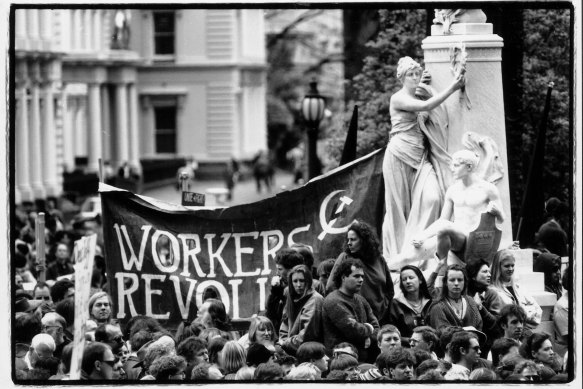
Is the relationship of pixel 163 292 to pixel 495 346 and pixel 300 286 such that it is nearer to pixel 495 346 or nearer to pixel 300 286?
pixel 300 286

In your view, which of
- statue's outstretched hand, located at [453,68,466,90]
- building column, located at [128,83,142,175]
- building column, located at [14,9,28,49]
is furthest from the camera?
building column, located at [128,83,142,175]

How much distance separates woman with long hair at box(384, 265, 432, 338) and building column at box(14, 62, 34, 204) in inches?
1100

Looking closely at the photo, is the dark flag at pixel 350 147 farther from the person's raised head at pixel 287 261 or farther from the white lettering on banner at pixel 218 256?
the person's raised head at pixel 287 261

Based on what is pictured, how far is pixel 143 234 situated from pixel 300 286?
187cm

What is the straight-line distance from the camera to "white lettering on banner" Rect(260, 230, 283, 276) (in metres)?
16.9

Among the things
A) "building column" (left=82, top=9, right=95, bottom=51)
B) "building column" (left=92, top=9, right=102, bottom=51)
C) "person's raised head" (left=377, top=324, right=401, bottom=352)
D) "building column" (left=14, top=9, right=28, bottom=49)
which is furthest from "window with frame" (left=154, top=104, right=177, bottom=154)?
"person's raised head" (left=377, top=324, right=401, bottom=352)

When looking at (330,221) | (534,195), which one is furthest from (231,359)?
(534,195)

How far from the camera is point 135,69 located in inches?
2815

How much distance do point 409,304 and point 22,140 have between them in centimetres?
2977

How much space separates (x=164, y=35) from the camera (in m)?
79.6

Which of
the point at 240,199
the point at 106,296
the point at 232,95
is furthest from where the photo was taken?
the point at 232,95

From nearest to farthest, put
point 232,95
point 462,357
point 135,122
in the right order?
point 462,357
point 135,122
point 232,95

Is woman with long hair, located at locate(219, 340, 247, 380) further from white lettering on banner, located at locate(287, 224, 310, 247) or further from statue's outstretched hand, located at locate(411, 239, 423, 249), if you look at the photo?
statue's outstretched hand, located at locate(411, 239, 423, 249)

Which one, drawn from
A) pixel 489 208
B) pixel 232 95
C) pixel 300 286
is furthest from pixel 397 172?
pixel 232 95
